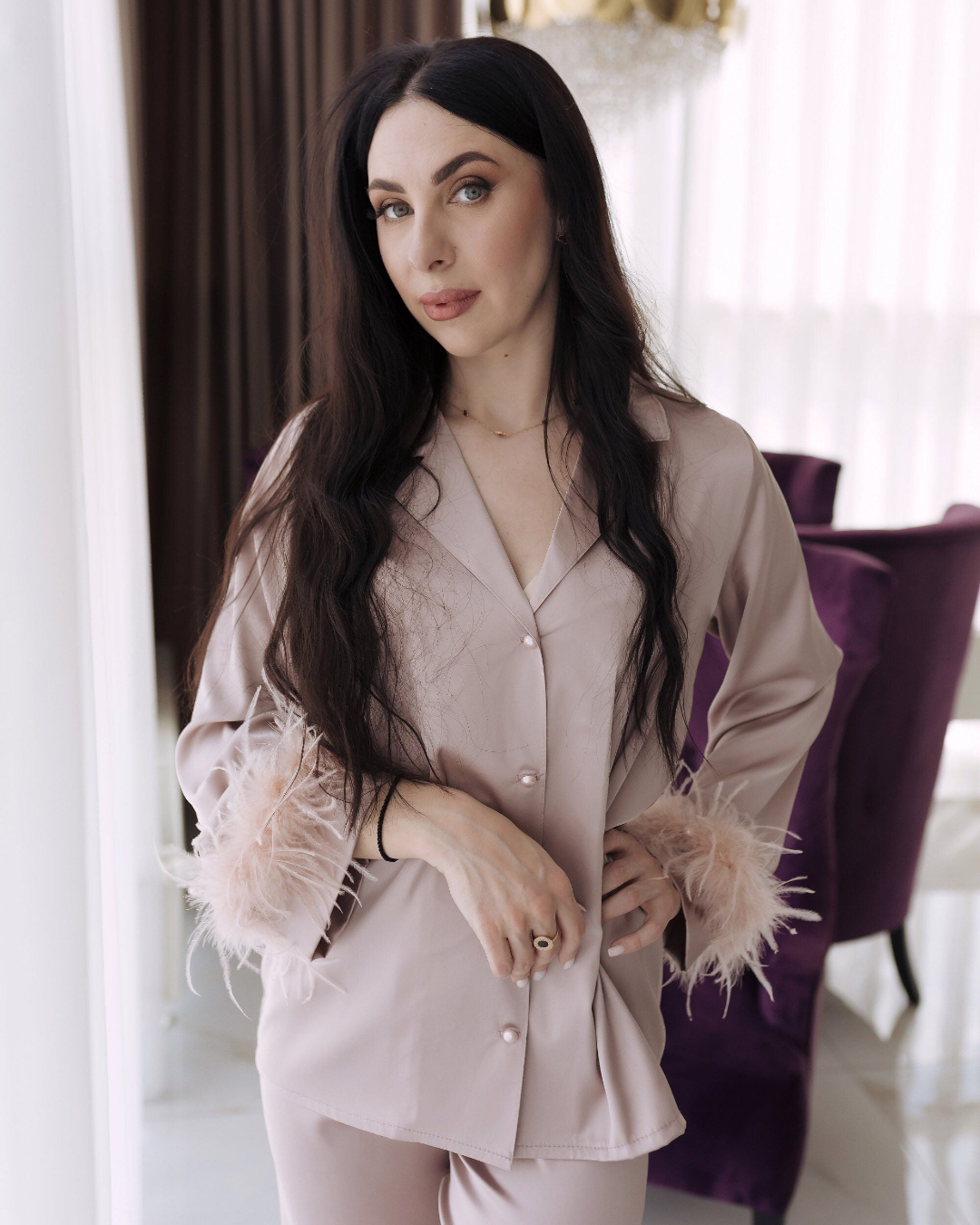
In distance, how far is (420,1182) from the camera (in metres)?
1.03

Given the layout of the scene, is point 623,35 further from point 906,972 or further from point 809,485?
point 906,972

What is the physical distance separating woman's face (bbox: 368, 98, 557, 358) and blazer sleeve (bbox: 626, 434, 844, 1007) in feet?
0.90

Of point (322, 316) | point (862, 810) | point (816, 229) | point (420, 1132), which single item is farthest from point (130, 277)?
point (816, 229)

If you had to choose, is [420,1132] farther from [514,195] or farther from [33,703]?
[514,195]

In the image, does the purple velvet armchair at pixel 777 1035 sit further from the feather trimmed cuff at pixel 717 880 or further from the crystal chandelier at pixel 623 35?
the crystal chandelier at pixel 623 35

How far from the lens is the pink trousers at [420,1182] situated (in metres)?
0.99

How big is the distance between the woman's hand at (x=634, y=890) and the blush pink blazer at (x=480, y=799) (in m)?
0.02

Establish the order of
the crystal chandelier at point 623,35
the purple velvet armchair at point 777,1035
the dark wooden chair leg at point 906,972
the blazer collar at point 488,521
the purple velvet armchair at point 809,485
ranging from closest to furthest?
the blazer collar at point 488,521, the purple velvet armchair at point 777,1035, the dark wooden chair leg at point 906,972, the crystal chandelier at point 623,35, the purple velvet armchair at point 809,485

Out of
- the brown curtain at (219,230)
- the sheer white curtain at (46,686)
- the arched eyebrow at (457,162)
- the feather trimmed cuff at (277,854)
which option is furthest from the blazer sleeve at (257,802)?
the brown curtain at (219,230)

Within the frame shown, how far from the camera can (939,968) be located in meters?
2.74

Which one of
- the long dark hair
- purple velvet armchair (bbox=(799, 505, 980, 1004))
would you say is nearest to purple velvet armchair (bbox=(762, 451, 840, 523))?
purple velvet armchair (bbox=(799, 505, 980, 1004))

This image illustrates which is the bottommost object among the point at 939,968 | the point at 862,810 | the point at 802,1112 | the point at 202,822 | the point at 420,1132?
the point at 939,968

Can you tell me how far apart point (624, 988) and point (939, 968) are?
202cm

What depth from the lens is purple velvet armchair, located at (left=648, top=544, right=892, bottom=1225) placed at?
5.49ft
